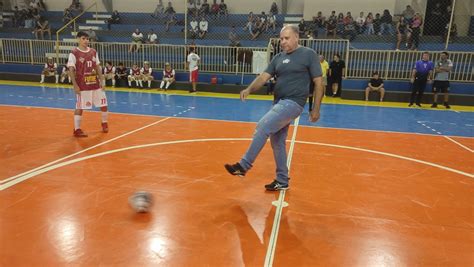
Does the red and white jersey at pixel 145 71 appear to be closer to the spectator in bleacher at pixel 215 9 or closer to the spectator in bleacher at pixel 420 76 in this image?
the spectator in bleacher at pixel 215 9

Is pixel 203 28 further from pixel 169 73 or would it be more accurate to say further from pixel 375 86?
pixel 375 86

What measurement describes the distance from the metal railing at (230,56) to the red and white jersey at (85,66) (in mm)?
10129

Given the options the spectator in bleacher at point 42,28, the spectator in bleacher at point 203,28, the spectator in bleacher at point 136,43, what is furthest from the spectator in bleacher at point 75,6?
the spectator in bleacher at point 203,28

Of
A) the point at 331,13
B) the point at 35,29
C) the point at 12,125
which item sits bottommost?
the point at 12,125

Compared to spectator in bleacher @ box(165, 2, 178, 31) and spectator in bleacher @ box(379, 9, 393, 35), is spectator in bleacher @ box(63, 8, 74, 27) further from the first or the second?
spectator in bleacher @ box(379, 9, 393, 35)

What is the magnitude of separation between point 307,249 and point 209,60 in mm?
15747

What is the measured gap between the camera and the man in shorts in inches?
541

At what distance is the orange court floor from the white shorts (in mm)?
675

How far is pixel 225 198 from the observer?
462 cm

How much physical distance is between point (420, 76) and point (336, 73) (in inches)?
133

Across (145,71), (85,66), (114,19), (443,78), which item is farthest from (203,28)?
(85,66)

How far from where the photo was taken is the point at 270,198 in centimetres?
468

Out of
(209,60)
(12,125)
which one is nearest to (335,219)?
(12,125)

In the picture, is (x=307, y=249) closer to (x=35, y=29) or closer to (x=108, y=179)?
(x=108, y=179)
